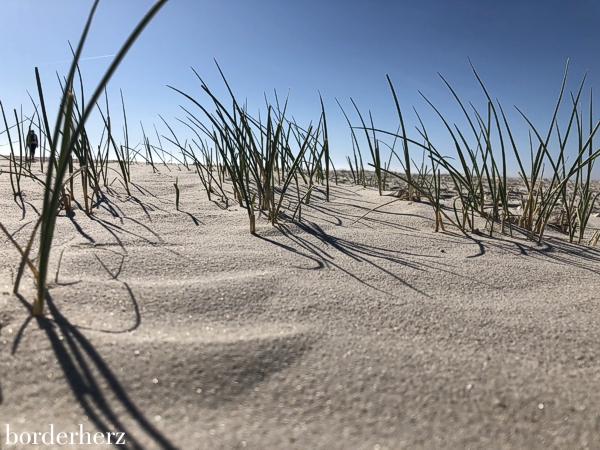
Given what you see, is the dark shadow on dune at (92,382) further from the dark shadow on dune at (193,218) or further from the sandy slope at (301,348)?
the dark shadow on dune at (193,218)

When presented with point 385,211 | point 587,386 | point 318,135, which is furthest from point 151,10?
point 318,135

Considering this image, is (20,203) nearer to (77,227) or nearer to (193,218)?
(77,227)

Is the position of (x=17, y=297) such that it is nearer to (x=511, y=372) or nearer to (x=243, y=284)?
(x=243, y=284)

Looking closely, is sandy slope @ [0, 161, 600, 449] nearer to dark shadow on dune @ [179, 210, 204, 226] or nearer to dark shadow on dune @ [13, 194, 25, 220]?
dark shadow on dune @ [179, 210, 204, 226]

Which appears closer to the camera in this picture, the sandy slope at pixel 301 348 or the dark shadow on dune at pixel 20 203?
the sandy slope at pixel 301 348

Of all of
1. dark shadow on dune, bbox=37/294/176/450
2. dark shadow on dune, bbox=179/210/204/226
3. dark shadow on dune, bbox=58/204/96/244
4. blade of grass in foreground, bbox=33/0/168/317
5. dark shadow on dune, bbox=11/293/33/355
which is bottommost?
dark shadow on dune, bbox=37/294/176/450

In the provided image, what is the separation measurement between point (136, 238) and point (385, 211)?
104cm

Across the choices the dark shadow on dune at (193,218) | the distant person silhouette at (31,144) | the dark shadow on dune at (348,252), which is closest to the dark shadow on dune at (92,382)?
the dark shadow on dune at (348,252)

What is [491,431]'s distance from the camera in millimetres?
506

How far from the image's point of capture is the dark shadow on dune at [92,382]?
0.47 meters

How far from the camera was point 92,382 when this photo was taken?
53 cm

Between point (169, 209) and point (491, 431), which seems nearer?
point (491, 431)

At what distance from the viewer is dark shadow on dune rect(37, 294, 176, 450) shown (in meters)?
0.47

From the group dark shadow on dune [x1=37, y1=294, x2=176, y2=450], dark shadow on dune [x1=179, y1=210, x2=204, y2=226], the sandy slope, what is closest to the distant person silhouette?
dark shadow on dune [x1=179, y1=210, x2=204, y2=226]
